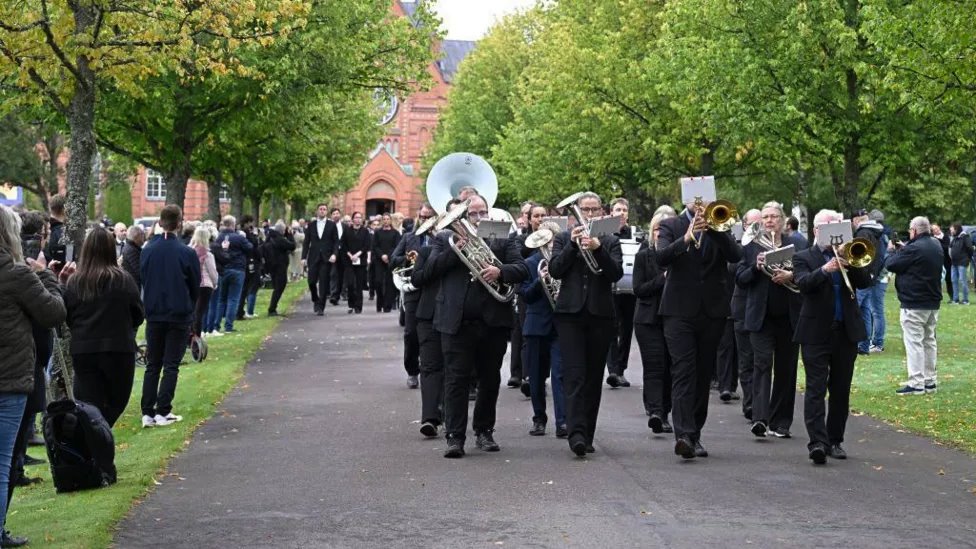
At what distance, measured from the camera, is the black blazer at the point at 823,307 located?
11.5 meters

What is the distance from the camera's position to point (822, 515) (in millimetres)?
9180

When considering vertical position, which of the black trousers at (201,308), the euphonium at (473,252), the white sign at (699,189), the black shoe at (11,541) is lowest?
A: the black shoe at (11,541)

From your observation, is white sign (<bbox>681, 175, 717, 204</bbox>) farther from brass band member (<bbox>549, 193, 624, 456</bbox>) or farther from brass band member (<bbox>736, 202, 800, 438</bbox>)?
brass band member (<bbox>736, 202, 800, 438</bbox>)

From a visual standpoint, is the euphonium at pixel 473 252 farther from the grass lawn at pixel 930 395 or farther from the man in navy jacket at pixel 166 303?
the grass lawn at pixel 930 395

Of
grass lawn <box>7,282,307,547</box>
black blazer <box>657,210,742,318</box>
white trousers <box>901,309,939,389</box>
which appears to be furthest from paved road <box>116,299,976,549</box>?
white trousers <box>901,309,939,389</box>

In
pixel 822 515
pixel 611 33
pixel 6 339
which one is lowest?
pixel 822 515

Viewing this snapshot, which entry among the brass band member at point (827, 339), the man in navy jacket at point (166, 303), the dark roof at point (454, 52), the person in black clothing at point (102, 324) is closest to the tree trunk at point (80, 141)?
the man in navy jacket at point (166, 303)

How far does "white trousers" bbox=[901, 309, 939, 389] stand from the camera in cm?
1697

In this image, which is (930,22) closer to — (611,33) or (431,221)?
(431,221)

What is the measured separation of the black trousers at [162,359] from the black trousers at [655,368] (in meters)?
4.15

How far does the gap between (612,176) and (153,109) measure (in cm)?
2292

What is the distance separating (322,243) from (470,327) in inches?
→ 727

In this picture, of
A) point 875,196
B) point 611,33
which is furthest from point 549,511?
point 875,196

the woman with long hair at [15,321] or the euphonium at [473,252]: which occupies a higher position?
the euphonium at [473,252]
